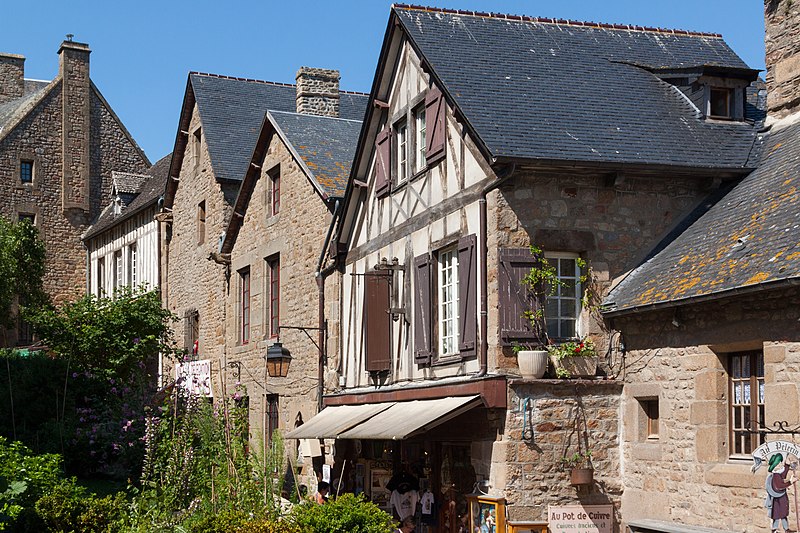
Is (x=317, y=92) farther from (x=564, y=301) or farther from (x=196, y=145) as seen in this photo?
(x=564, y=301)

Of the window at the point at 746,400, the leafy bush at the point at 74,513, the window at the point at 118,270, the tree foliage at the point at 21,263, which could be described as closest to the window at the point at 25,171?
the tree foliage at the point at 21,263

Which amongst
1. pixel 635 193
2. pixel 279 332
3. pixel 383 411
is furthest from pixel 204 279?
pixel 635 193

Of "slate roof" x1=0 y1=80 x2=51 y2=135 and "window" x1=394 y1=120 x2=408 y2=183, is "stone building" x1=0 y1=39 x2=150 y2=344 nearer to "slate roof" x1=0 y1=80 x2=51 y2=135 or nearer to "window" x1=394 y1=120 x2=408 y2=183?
"slate roof" x1=0 y1=80 x2=51 y2=135

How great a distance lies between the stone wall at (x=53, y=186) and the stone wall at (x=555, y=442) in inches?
962

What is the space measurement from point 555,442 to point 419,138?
14.0 feet

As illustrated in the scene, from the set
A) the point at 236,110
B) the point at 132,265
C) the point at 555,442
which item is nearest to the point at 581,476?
the point at 555,442

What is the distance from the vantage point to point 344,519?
10.4 meters

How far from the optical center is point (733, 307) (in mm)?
9969

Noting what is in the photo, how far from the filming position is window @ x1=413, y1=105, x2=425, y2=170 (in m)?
13.8

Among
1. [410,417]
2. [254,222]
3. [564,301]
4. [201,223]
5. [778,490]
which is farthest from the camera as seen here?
[201,223]

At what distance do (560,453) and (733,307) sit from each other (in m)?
2.30

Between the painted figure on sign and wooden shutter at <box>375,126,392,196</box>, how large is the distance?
6.63 metres

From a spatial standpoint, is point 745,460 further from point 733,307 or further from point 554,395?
point 554,395

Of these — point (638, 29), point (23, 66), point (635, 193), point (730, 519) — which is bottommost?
point (730, 519)
